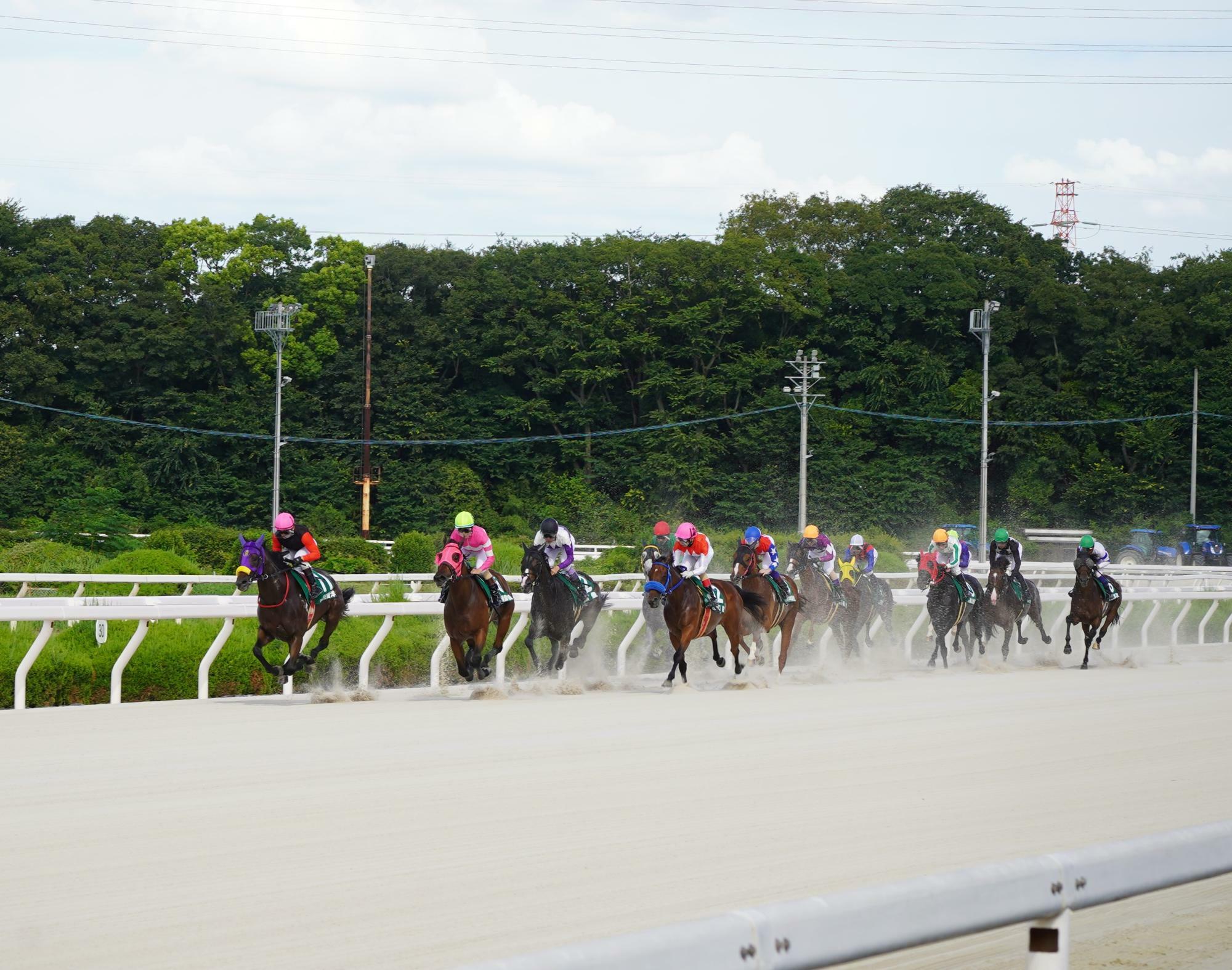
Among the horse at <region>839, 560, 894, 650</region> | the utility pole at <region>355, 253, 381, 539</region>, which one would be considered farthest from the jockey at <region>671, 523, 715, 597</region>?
the utility pole at <region>355, 253, 381, 539</region>

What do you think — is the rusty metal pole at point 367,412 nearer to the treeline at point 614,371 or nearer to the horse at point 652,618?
the treeline at point 614,371

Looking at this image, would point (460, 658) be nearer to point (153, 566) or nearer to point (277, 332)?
point (153, 566)

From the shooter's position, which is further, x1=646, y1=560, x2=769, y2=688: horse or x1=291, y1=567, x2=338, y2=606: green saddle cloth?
x1=646, y1=560, x2=769, y2=688: horse

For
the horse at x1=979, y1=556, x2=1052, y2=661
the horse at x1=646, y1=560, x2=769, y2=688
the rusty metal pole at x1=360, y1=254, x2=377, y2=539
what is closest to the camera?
the horse at x1=646, y1=560, x2=769, y2=688

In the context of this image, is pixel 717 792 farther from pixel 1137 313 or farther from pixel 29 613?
pixel 1137 313

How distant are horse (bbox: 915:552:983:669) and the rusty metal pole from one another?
1178 inches

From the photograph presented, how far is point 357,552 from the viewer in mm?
30312

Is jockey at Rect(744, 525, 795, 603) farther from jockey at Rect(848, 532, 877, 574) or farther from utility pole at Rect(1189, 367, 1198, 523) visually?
utility pole at Rect(1189, 367, 1198, 523)

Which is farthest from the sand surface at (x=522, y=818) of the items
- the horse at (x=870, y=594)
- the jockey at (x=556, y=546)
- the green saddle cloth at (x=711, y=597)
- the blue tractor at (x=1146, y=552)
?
the blue tractor at (x=1146, y=552)

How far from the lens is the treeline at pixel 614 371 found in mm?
48594

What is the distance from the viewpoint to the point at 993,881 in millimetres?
3443

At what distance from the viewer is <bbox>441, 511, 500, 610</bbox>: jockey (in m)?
13.5

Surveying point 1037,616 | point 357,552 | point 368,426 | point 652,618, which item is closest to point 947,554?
point 1037,616

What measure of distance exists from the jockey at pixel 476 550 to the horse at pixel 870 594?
591 cm
